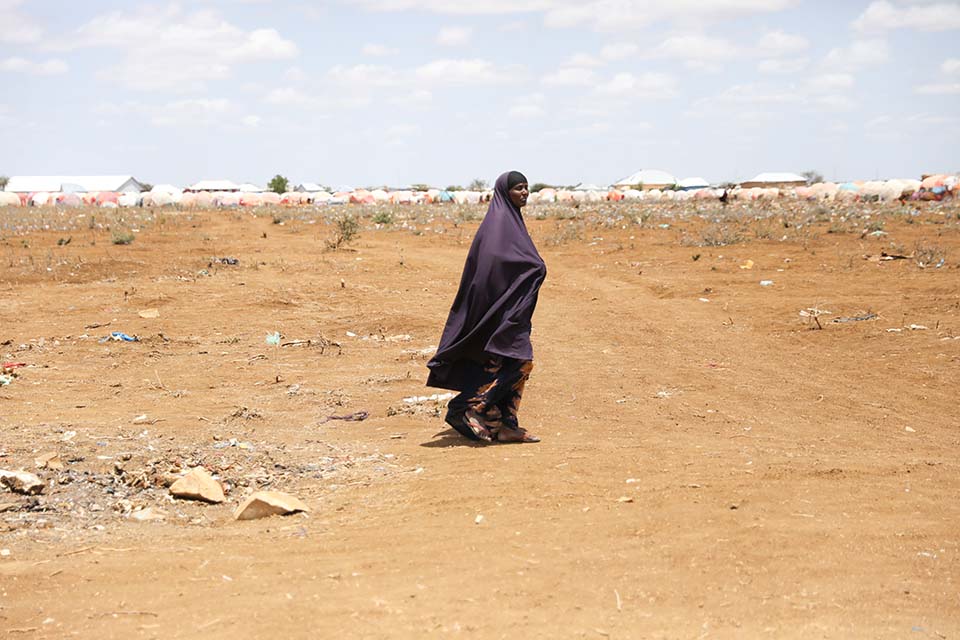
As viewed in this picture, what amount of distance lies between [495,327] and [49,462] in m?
2.57

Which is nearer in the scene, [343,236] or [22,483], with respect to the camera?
[22,483]

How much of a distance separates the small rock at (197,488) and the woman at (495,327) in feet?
4.95

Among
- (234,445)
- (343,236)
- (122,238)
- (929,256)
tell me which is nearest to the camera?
(234,445)

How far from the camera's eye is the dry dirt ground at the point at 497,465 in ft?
11.1

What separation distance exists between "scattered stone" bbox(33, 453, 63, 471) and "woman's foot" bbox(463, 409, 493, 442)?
229 cm

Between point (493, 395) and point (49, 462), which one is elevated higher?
point (493, 395)

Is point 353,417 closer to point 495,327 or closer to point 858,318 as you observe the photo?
point 495,327

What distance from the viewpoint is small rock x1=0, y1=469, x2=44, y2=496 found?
15.6ft

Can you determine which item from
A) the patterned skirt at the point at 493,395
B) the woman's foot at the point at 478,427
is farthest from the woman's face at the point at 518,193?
the woman's foot at the point at 478,427

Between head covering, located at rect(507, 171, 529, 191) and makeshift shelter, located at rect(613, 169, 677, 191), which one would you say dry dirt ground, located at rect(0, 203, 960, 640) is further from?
makeshift shelter, located at rect(613, 169, 677, 191)

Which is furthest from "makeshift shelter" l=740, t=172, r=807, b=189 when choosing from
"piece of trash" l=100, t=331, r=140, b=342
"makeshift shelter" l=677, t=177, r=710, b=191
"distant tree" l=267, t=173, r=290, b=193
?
"piece of trash" l=100, t=331, r=140, b=342

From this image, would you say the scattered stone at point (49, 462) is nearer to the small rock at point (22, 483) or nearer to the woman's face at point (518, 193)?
the small rock at point (22, 483)

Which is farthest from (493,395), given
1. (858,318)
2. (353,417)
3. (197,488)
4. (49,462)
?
(858,318)

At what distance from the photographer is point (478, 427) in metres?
5.78
